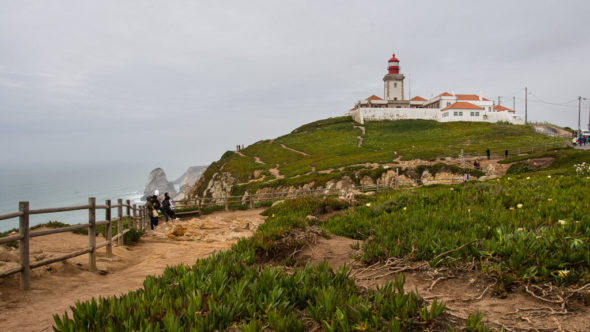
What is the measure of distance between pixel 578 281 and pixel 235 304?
323 cm

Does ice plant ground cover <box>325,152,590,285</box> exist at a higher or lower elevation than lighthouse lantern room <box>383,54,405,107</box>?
lower

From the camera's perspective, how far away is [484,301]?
3.21m

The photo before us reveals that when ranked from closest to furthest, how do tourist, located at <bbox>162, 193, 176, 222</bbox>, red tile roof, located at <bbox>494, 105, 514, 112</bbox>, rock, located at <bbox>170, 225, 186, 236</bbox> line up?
rock, located at <bbox>170, 225, 186, 236</bbox>
tourist, located at <bbox>162, 193, 176, 222</bbox>
red tile roof, located at <bbox>494, 105, 514, 112</bbox>

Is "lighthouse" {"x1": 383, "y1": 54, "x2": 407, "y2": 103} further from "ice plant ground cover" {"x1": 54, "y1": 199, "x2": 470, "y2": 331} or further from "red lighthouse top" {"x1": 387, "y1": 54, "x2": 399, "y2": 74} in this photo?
"ice plant ground cover" {"x1": 54, "y1": 199, "x2": 470, "y2": 331}

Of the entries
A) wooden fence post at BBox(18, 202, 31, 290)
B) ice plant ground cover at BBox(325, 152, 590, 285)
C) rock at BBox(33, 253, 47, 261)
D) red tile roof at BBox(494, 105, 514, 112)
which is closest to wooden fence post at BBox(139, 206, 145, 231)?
rock at BBox(33, 253, 47, 261)

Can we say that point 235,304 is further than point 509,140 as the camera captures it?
No

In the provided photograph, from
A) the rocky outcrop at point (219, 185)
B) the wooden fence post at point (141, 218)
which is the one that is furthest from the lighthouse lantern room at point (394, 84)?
the wooden fence post at point (141, 218)

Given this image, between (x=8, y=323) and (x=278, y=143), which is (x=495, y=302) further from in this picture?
(x=278, y=143)

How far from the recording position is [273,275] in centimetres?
347

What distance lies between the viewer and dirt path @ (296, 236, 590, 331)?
2689 millimetres

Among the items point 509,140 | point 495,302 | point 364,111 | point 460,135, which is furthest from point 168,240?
point 364,111

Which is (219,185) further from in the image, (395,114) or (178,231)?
(395,114)

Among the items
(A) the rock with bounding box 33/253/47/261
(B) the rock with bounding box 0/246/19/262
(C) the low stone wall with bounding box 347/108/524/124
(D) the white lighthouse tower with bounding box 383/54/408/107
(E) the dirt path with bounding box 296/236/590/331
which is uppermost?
(D) the white lighthouse tower with bounding box 383/54/408/107

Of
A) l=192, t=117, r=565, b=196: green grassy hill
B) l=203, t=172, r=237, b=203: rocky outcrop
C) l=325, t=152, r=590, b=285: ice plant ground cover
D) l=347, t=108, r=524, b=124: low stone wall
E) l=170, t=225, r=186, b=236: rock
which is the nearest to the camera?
l=325, t=152, r=590, b=285: ice plant ground cover
